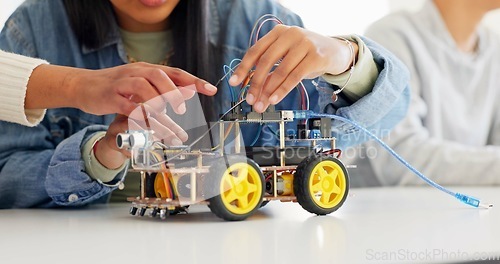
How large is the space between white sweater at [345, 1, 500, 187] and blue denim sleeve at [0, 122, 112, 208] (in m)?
0.77

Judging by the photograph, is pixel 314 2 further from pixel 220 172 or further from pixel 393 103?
pixel 220 172

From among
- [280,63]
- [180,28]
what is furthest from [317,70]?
[180,28]

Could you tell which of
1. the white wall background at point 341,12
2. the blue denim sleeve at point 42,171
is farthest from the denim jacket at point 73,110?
the white wall background at point 341,12

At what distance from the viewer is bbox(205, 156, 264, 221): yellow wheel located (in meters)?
0.75

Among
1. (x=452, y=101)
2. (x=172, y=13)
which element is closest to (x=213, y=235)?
(x=172, y=13)

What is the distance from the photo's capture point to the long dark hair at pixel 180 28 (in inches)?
45.1

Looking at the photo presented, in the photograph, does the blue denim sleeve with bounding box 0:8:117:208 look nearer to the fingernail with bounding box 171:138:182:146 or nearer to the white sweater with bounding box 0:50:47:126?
the white sweater with bounding box 0:50:47:126

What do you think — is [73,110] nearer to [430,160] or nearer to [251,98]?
[251,98]

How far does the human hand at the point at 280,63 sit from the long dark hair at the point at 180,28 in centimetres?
35

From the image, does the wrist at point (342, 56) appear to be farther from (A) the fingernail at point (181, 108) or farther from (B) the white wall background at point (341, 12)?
(B) the white wall background at point (341, 12)

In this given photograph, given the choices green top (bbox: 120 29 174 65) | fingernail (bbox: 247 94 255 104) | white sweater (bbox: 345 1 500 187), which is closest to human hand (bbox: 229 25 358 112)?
fingernail (bbox: 247 94 255 104)

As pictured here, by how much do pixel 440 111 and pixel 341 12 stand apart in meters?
0.41

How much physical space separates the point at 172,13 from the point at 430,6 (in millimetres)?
960

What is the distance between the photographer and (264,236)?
2.25 ft
